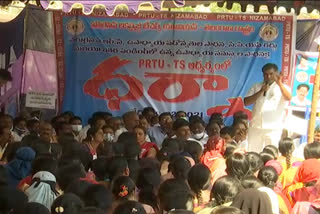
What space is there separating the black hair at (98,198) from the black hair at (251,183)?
1.42 m

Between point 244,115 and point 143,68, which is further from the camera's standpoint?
point 143,68

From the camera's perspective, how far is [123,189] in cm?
587

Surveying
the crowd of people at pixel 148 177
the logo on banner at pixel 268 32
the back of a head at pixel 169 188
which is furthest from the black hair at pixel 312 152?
the logo on banner at pixel 268 32

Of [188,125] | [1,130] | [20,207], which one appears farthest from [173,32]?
[20,207]

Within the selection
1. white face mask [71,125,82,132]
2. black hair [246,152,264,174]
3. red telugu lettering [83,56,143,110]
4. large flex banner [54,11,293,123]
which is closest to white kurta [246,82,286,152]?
large flex banner [54,11,293,123]

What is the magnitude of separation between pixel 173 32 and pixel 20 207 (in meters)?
8.64

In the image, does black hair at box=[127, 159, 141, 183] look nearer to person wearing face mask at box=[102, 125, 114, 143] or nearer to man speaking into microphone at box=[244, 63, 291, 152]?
person wearing face mask at box=[102, 125, 114, 143]

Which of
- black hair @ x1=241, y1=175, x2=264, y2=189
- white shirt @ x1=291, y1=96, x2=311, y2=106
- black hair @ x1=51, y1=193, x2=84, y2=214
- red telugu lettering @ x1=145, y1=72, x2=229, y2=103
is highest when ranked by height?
red telugu lettering @ x1=145, y1=72, x2=229, y2=103

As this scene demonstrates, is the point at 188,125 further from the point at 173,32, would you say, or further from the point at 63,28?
the point at 63,28

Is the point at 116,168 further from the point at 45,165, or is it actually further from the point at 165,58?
the point at 165,58

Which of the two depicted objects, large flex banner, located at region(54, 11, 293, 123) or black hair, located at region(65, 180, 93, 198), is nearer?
black hair, located at region(65, 180, 93, 198)

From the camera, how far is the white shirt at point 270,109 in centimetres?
1181

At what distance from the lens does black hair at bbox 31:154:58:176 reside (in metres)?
6.50

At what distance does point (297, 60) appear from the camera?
42.6 ft
